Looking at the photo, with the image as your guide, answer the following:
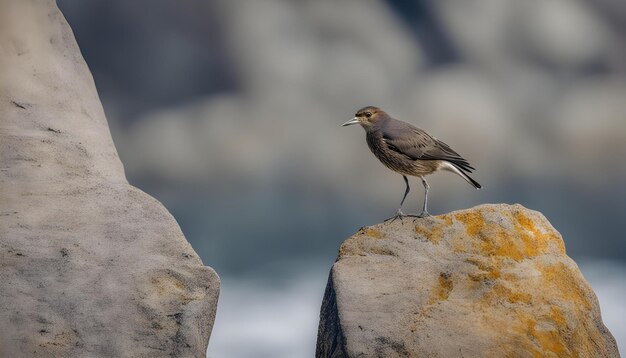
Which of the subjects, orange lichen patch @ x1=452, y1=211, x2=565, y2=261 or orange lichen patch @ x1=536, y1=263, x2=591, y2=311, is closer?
orange lichen patch @ x1=536, y1=263, x2=591, y2=311

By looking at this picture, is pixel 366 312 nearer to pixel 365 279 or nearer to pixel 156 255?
pixel 365 279

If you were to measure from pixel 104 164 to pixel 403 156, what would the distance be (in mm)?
3493

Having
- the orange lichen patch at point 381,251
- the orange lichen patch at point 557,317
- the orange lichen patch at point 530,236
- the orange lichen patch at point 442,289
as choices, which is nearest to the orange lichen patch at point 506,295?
the orange lichen patch at point 557,317

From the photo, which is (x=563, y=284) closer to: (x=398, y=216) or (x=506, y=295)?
(x=506, y=295)

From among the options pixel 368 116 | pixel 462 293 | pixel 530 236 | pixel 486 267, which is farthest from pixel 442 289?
pixel 368 116

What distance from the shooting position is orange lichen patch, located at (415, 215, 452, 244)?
373 inches

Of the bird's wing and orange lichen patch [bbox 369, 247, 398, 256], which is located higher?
the bird's wing

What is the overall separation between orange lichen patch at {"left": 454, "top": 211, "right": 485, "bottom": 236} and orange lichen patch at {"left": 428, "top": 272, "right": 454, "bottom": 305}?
25.7 inches

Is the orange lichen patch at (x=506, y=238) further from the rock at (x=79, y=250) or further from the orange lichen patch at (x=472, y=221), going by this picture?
the rock at (x=79, y=250)

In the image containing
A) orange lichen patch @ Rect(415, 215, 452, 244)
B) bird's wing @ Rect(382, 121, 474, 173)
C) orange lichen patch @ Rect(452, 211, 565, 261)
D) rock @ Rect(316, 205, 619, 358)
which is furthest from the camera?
bird's wing @ Rect(382, 121, 474, 173)

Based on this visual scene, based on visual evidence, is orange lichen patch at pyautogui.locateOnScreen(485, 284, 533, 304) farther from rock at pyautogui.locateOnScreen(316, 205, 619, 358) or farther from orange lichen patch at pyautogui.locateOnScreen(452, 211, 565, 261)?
orange lichen patch at pyautogui.locateOnScreen(452, 211, 565, 261)

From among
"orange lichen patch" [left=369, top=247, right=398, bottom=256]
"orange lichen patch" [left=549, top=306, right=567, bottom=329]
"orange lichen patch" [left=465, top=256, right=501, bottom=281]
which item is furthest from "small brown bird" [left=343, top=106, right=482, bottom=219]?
"orange lichen patch" [left=549, top=306, right=567, bottom=329]

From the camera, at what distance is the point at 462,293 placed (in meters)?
8.98

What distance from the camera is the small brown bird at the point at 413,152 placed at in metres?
10.3
